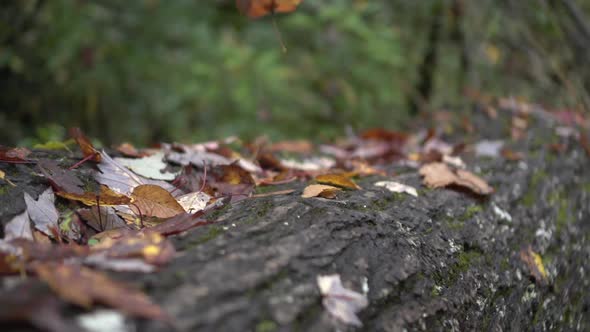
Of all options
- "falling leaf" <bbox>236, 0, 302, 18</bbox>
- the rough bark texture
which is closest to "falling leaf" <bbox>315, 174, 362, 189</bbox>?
the rough bark texture

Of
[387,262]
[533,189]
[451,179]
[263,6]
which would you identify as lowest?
[533,189]

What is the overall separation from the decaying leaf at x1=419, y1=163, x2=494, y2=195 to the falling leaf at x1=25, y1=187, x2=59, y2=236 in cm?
130

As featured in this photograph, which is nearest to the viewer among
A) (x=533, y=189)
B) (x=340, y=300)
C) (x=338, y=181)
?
(x=340, y=300)

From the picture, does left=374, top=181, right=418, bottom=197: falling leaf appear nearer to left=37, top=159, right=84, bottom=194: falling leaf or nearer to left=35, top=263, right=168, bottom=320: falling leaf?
left=37, top=159, right=84, bottom=194: falling leaf

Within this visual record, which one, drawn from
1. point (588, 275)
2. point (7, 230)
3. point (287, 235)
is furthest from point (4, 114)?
point (588, 275)

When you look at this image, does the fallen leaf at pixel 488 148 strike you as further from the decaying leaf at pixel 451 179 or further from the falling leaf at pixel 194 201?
the falling leaf at pixel 194 201

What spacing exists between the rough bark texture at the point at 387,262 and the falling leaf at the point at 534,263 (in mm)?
34

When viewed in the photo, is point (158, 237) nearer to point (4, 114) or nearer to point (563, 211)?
point (563, 211)

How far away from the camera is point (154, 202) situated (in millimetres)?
1378

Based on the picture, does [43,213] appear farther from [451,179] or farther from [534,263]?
[534,263]

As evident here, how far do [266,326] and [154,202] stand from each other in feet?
1.99

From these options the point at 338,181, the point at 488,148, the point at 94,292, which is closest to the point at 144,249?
the point at 94,292

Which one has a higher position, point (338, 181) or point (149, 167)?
point (149, 167)

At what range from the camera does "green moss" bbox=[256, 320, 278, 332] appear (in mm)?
905
